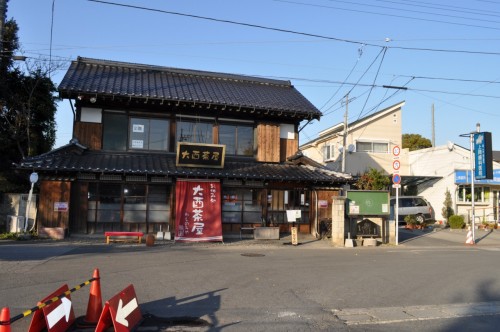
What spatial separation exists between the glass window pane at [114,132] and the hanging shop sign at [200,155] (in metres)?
2.77

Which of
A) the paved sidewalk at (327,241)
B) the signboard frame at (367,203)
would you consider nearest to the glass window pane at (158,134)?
the paved sidewalk at (327,241)

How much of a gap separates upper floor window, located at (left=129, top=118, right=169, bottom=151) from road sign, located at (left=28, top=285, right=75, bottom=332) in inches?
540

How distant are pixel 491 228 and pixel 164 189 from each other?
Answer: 20915 millimetres

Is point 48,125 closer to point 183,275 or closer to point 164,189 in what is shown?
point 164,189

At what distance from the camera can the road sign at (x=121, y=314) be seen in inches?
210

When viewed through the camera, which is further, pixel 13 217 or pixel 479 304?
pixel 13 217

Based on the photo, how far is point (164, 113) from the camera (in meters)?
19.4

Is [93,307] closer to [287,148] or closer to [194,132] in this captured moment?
[194,132]

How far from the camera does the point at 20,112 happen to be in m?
21.8

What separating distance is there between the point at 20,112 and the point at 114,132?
6.64 m

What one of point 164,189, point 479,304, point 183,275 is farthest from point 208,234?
point 479,304

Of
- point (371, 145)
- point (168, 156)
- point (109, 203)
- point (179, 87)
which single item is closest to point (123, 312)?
point (109, 203)

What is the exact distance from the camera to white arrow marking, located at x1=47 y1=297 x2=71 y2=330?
17.1 feet

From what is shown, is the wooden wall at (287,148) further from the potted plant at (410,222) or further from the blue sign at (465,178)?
the blue sign at (465,178)
